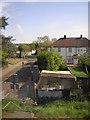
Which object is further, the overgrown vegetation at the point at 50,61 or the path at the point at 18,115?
the overgrown vegetation at the point at 50,61

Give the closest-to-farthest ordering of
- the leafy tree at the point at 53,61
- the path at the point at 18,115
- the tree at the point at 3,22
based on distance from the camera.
Result: the path at the point at 18,115
the leafy tree at the point at 53,61
the tree at the point at 3,22

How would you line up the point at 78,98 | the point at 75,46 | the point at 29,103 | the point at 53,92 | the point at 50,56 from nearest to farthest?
the point at 29,103, the point at 78,98, the point at 53,92, the point at 50,56, the point at 75,46

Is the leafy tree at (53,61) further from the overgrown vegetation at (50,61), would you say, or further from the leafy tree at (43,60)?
the leafy tree at (43,60)

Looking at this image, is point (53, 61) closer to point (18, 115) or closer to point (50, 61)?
point (50, 61)

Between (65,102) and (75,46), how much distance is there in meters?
6.75

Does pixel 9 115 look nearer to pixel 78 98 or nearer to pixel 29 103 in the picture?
pixel 29 103

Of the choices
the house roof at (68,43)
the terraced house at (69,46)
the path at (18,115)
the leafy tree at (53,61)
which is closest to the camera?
the path at (18,115)

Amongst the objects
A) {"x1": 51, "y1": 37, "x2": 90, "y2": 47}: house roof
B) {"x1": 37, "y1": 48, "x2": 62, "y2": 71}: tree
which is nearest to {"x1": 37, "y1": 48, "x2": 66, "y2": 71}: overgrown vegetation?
{"x1": 37, "y1": 48, "x2": 62, "y2": 71}: tree

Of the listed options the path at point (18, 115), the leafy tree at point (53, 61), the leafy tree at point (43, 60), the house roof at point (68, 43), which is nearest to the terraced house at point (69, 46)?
the house roof at point (68, 43)

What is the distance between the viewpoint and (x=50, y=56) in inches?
218

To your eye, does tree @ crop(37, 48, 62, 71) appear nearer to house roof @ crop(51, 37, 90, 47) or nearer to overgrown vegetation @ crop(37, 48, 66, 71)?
overgrown vegetation @ crop(37, 48, 66, 71)

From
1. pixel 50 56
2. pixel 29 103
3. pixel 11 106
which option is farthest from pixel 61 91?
pixel 50 56

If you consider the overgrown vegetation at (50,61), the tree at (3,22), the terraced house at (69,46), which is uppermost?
the tree at (3,22)

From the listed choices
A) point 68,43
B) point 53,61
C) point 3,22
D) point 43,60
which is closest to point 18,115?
point 53,61
